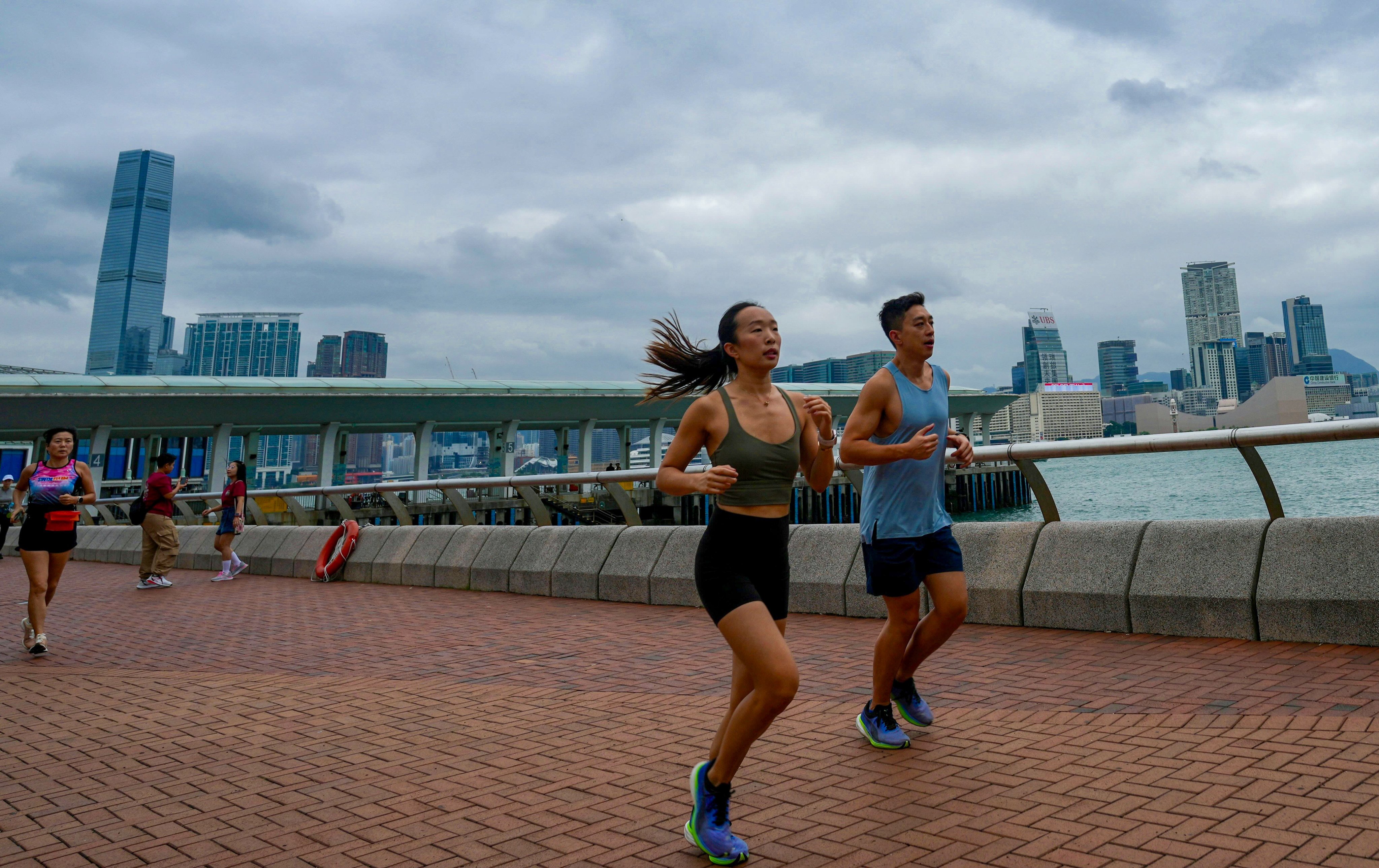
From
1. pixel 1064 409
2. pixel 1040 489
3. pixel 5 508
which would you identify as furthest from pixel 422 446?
pixel 1064 409

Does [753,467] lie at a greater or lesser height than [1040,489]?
lesser

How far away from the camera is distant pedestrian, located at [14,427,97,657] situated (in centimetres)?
771

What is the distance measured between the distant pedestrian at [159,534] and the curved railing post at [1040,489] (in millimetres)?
11817

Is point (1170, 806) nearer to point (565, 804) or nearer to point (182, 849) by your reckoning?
point (565, 804)

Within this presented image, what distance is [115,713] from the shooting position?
5.46 meters

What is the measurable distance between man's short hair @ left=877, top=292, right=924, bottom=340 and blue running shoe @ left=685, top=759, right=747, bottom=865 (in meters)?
2.17

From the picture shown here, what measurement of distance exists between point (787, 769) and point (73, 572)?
713 inches

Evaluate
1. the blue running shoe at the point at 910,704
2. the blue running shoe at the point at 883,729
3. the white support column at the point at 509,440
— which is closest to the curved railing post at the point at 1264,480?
the blue running shoe at the point at 910,704

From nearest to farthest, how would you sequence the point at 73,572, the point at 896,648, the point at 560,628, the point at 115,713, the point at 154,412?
1. the point at 896,648
2. the point at 115,713
3. the point at 560,628
4. the point at 73,572
5. the point at 154,412

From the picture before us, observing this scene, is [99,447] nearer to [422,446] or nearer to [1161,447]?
[422,446]

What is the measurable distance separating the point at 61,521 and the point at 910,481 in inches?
284

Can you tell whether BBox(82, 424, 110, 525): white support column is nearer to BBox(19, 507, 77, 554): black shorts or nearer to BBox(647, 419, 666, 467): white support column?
BBox(647, 419, 666, 467): white support column

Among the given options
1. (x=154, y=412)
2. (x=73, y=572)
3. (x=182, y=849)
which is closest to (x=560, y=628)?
(x=182, y=849)

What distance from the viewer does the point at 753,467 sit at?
328 centimetres
